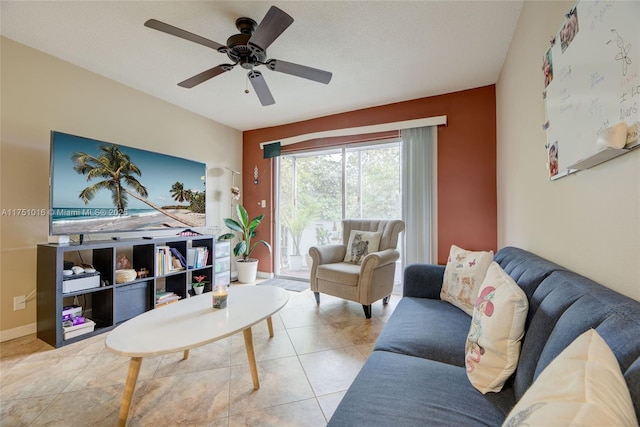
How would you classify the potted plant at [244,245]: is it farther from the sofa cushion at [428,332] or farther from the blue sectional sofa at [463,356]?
the blue sectional sofa at [463,356]

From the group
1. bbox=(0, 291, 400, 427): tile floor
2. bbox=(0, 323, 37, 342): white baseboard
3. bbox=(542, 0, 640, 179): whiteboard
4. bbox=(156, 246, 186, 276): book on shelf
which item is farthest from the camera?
bbox=(156, 246, 186, 276): book on shelf

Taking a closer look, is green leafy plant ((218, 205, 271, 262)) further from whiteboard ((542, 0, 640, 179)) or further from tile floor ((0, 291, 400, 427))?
whiteboard ((542, 0, 640, 179))

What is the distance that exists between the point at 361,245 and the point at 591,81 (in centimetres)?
224

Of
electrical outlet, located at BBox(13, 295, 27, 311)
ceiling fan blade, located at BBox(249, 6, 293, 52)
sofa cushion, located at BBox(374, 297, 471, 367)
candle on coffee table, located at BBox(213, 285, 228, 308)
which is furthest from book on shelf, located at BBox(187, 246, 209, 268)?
sofa cushion, located at BBox(374, 297, 471, 367)

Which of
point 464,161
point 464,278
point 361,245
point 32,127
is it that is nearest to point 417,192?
point 464,161

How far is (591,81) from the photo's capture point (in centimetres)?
90

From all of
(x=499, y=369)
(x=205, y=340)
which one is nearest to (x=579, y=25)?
(x=499, y=369)

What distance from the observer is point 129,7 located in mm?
1781

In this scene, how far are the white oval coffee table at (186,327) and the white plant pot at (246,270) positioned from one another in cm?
198

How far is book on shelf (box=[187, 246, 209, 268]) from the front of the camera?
308 cm

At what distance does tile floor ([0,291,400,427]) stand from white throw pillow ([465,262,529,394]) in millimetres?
800

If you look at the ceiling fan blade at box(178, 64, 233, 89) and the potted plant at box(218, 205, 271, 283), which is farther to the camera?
the potted plant at box(218, 205, 271, 283)

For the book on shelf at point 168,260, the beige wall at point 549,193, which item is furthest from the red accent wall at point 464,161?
the book on shelf at point 168,260

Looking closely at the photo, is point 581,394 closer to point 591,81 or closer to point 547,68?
point 591,81
